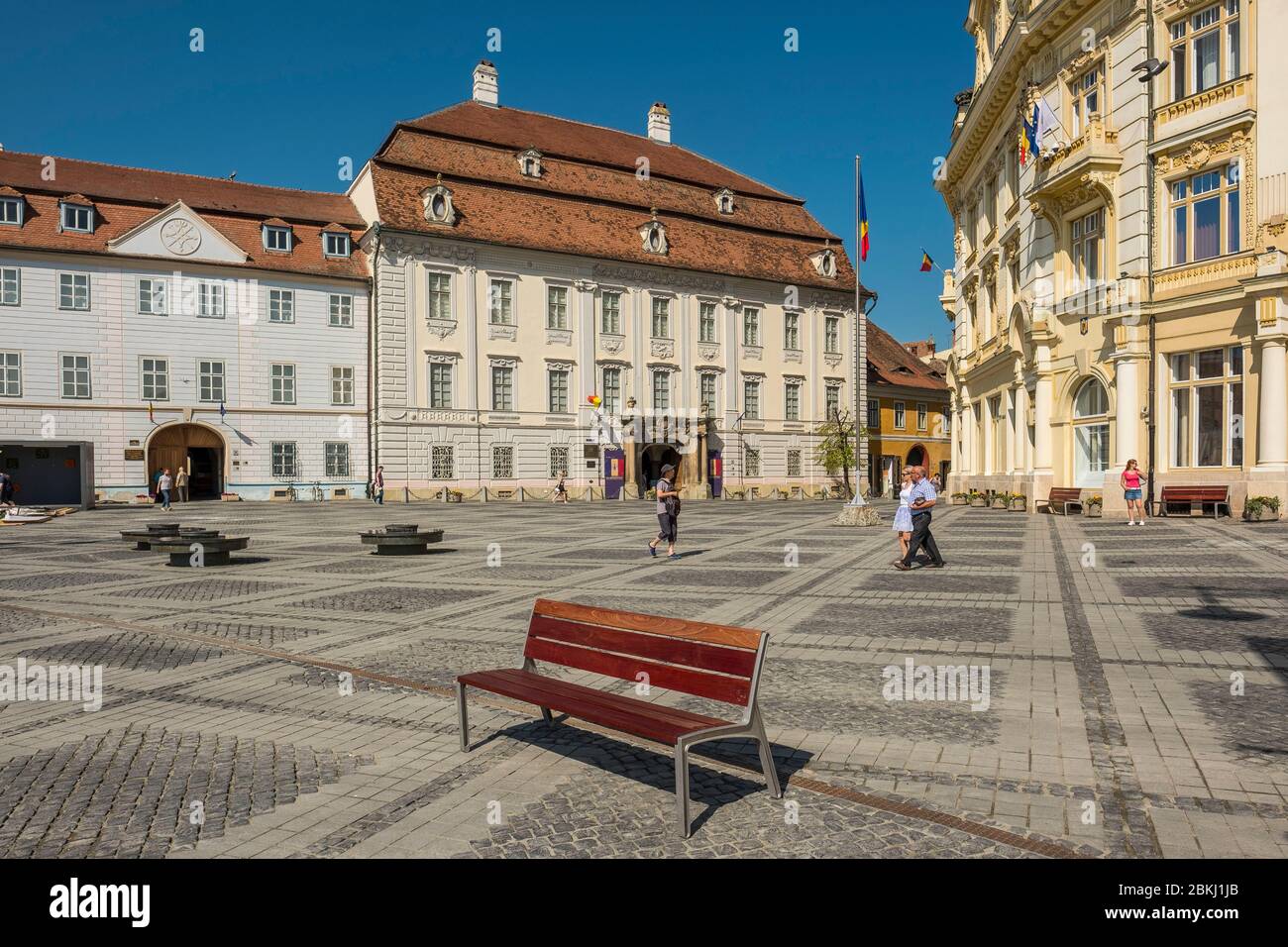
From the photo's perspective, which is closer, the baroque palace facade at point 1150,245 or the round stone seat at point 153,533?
the round stone seat at point 153,533

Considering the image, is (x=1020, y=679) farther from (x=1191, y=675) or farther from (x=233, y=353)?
(x=233, y=353)

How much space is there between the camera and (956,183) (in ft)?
135

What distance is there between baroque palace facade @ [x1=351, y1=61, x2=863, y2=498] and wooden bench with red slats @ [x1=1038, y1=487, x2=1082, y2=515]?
19.8 metres

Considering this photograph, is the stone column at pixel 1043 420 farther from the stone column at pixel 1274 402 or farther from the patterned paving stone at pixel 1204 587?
the patterned paving stone at pixel 1204 587

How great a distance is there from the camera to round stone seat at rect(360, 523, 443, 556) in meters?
16.7

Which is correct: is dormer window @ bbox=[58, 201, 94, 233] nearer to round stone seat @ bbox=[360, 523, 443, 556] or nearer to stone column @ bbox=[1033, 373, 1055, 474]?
round stone seat @ bbox=[360, 523, 443, 556]

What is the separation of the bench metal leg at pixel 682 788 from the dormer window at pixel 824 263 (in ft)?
175

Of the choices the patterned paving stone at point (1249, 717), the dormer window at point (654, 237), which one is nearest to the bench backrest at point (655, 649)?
the patterned paving stone at point (1249, 717)

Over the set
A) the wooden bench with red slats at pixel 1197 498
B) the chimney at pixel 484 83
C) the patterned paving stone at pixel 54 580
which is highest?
the chimney at pixel 484 83

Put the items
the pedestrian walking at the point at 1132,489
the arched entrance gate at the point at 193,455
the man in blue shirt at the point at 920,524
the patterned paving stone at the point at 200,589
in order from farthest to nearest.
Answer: the arched entrance gate at the point at 193,455, the pedestrian walking at the point at 1132,489, the man in blue shirt at the point at 920,524, the patterned paving stone at the point at 200,589

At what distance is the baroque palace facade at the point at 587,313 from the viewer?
43.1 m

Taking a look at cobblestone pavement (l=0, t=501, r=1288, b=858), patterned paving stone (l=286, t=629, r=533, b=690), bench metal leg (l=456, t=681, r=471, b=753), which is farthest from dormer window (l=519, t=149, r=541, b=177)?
bench metal leg (l=456, t=681, r=471, b=753)

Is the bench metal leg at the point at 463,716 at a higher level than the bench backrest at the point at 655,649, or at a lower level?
lower

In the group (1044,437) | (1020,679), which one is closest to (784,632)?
(1020,679)
